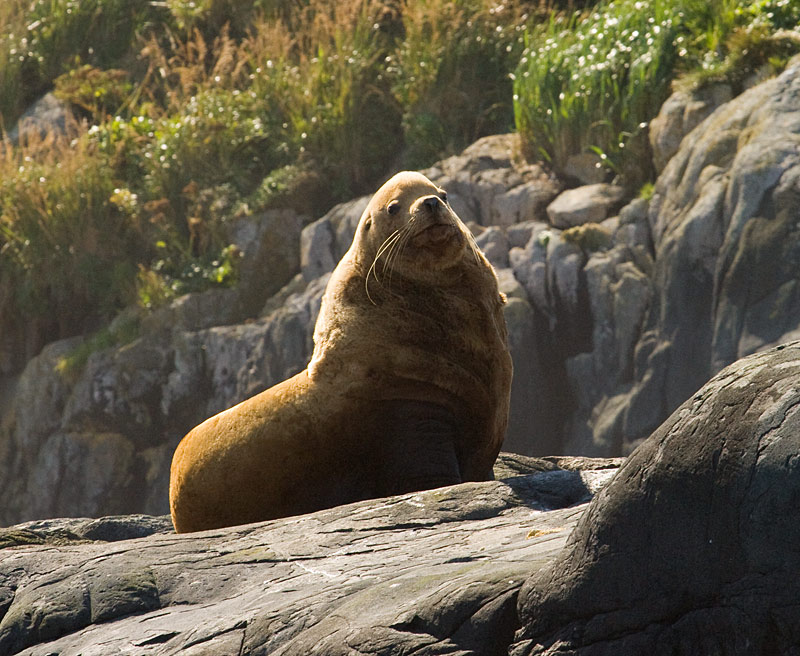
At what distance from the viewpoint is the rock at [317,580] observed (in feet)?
10.1

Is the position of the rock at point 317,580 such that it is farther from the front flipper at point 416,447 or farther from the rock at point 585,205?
the rock at point 585,205

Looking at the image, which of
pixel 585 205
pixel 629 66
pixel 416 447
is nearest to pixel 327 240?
pixel 585 205

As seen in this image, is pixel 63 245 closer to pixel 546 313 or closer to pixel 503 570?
pixel 546 313

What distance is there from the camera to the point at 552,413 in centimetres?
1152

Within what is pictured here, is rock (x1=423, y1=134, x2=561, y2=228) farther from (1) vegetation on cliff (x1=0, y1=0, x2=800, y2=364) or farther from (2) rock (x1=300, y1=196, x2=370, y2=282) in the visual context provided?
(2) rock (x1=300, y1=196, x2=370, y2=282)

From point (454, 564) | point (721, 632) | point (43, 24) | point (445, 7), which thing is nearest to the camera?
point (721, 632)

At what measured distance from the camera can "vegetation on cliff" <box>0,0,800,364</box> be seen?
46.8 feet

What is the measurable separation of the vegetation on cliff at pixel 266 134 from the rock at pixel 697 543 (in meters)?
10.1

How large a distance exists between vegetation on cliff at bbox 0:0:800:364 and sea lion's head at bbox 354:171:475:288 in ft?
22.9

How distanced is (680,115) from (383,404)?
22.9 feet

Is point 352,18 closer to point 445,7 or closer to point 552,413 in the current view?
point 445,7

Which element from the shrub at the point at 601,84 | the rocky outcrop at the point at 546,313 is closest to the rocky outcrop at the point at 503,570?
the rocky outcrop at the point at 546,313

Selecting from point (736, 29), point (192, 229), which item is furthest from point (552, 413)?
point (192, 229)

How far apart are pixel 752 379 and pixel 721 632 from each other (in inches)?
22.2
